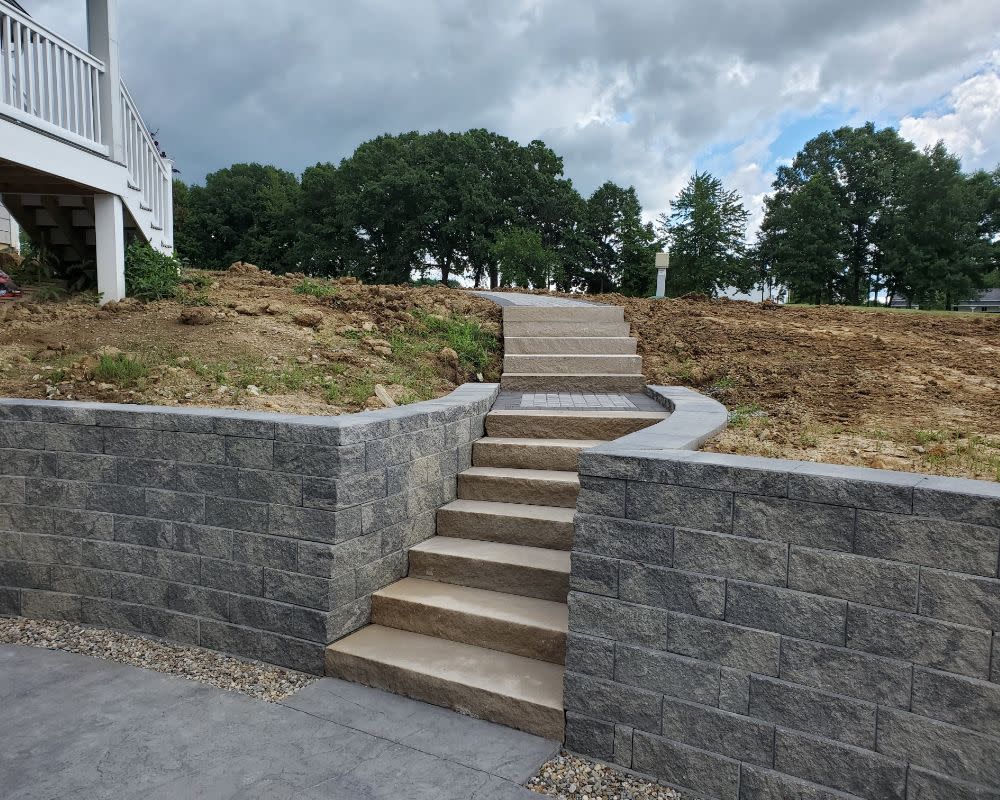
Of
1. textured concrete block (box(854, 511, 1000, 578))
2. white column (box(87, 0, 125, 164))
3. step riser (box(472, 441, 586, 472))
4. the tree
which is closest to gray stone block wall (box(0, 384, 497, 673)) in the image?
step riser (box(472, 441, 586, 472))

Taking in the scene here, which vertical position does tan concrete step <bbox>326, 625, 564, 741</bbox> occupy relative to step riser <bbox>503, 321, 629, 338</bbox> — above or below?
below

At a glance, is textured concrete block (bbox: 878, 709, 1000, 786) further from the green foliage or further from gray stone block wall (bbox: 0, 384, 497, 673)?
the green foliage

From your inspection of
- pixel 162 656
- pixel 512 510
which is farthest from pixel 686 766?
pixel 162 656

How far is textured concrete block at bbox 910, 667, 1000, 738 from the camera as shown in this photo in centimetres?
214

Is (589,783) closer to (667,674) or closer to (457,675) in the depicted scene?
(667,674)

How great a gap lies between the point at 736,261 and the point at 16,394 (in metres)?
24.8

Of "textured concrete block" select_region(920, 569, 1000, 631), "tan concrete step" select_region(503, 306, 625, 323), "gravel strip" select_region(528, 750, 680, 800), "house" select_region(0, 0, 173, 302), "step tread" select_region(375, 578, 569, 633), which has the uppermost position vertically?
"house" select_region(0, 0, 173, 302)

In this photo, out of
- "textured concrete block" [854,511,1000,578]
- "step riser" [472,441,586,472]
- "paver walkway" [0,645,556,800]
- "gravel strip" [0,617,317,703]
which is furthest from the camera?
"step riser" [472,441,586,472]

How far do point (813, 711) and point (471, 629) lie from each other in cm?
164

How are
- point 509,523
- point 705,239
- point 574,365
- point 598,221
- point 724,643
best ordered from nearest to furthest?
1. point 724,643
2. point 509,523
3. point 574,365
4. point 705,239
5. point 598,221

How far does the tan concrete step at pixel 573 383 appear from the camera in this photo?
6.51m

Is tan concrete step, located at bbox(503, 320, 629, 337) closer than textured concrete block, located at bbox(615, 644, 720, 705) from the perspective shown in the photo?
No

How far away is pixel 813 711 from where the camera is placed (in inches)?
95.2

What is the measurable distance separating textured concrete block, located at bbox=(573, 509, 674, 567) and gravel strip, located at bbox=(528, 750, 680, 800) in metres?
0.87
